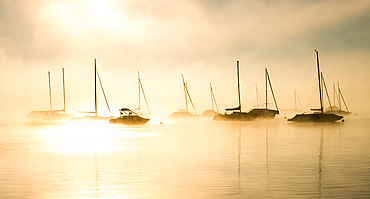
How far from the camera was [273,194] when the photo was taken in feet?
43.6

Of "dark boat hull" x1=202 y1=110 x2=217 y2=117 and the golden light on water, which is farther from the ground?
the golden light on water

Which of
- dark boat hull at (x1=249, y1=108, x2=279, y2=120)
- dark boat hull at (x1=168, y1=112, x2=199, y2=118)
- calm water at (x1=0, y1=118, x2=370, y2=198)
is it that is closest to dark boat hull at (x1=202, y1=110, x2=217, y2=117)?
dark boat hull at (x1=168, y1=112, x2=199, y2=118)

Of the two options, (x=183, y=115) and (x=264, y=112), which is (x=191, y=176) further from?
(x=183, y=115)

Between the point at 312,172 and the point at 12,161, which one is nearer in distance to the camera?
the point at 312,172

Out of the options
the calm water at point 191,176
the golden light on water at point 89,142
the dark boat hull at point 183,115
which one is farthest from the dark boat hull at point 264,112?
the calm water at point 191,176

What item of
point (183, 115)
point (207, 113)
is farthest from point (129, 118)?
point (207, 113)

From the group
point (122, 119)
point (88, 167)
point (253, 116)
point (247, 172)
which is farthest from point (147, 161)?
point (253, 116)

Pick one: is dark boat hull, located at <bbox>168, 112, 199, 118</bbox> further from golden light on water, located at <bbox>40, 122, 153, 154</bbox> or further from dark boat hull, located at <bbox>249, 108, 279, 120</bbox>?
golden light on water, located at <bbox>40, 122, 153, 154</bbox>

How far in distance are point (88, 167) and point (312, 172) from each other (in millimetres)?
13397

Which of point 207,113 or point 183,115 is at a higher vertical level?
point 207,113

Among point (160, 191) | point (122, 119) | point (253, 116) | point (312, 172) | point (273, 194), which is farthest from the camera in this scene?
point (253, 116)

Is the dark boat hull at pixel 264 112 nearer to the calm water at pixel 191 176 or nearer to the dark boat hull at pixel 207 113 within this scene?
the dark boat hull at pixel 207 113

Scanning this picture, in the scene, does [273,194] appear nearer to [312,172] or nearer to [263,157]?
[312,172]

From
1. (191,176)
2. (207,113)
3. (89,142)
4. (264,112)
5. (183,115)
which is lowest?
(183,115)
